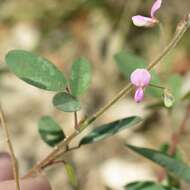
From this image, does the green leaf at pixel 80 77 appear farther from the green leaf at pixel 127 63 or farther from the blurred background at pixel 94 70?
the blurred background at pixel 94 70

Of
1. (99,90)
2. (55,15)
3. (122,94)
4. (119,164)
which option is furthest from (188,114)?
(55,15)

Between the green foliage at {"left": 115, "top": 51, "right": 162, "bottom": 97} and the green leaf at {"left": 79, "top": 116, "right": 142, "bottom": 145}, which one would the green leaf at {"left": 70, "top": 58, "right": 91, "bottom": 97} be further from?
the green foliage at {"left": 115, "top": 51, "right": 162, "bottom": 97}

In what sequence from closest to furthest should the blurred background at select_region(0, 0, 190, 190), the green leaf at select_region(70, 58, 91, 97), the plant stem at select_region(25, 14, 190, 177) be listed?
the plant stem at select_region(25, 14, 190, 177) < the green leaf at select_region(70, 58, 91, 97) < the blurred background at select_region(0, 0, 190, 190)

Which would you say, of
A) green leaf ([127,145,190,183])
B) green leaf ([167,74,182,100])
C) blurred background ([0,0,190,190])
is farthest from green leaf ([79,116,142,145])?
blurred background ([0,0,190,190])

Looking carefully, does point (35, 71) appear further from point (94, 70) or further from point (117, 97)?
point (94, 70)

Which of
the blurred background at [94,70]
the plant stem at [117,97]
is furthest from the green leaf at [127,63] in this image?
the blurred background at [94,70]

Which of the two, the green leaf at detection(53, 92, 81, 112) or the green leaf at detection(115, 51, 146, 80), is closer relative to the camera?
the green leaf at detection(53, 92, 81, 112)

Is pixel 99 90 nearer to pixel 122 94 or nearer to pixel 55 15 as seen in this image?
pixel 55 15

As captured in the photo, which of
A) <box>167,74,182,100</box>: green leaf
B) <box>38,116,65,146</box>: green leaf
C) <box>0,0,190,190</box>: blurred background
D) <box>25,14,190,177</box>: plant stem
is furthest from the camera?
<box>0,0,190,190</box>: blurred background
